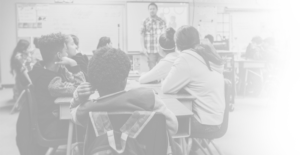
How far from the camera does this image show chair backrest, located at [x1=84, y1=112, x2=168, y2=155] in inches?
37.7

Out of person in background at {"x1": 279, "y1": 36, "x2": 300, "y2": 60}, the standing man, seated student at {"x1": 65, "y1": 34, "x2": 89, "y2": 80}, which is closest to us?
person in background at {"x1": 279, "y1": 36, "x2": 300, "y2": 60}

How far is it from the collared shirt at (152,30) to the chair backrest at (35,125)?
343cm

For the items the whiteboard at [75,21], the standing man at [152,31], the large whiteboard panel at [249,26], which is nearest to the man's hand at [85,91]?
the standing man at [152,31]

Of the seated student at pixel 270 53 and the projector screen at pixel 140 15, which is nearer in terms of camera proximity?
the seated student at pixel 270 53

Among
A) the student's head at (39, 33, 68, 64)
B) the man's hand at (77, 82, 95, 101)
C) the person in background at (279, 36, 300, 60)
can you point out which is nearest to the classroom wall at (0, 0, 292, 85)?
the student's head at (39, 33, 68, 64)

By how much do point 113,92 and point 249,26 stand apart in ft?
22.6

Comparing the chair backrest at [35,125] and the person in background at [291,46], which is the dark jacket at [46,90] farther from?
the person in background at [291,46]

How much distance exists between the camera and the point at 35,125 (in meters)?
1.74

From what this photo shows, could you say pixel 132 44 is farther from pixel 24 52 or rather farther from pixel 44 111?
pixel 44 111

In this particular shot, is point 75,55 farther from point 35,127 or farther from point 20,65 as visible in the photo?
point 20,65

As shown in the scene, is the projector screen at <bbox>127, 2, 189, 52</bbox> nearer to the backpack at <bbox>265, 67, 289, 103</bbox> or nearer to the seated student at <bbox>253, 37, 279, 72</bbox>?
the backpack at <bbox>265, 67, 289, 103</bbox>

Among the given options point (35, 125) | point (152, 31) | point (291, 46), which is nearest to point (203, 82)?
point (35, 125)

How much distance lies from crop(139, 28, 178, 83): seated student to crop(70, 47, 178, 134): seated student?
1.33m

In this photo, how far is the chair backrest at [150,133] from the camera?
0.96 meters
